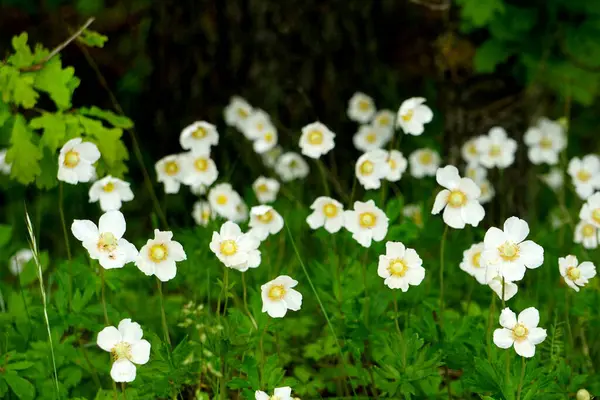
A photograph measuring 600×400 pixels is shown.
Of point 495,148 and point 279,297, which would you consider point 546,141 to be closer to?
point 495,148

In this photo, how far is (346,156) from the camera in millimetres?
3977

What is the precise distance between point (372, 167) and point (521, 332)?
0.76 meters

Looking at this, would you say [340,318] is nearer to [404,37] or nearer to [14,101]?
[14,101]

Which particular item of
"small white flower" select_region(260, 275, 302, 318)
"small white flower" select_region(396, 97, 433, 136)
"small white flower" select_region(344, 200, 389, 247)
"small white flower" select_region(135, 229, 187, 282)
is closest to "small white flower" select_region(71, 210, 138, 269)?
"small white flower" select_region(135, 229, 187, 282)

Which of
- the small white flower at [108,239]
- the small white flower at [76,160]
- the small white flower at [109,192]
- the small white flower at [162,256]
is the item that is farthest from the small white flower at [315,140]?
the small white flower at [108,239]

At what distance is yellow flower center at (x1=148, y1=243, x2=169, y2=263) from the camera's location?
6.33 ft

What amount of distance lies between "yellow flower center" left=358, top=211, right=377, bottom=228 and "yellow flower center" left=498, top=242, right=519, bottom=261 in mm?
468

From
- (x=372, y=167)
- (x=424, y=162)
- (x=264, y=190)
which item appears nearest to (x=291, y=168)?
(x=264, y=190)

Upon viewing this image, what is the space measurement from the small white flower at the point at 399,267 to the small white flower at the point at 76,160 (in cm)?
79

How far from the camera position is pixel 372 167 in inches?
94.4

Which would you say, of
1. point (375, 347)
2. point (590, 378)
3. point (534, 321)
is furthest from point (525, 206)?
point (534, 321)

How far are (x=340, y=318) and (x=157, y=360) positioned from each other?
0.50 metres

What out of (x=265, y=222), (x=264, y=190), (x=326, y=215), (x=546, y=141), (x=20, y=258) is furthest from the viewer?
(x=546, y=141)

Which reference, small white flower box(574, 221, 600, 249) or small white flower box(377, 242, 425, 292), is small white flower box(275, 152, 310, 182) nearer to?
small white flower box(574, 221, 600, 249)
